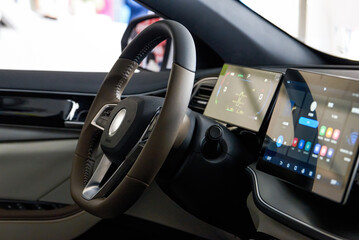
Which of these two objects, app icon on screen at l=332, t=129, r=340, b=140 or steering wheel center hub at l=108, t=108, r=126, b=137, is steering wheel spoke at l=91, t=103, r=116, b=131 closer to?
steering wheel center hub at l=108, t=108, r=126, b=137

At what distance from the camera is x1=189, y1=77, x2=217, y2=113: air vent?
1.37 metres

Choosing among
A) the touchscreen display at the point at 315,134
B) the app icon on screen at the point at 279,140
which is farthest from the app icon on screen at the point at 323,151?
the app icon on screen at the point at 279,140

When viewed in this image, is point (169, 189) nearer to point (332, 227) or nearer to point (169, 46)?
point (332, 227)

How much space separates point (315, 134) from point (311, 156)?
0.15 ft

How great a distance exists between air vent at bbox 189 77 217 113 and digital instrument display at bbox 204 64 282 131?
7 centimetres

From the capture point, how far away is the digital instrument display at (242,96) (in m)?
1.18

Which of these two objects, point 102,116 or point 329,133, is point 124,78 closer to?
point 102,116

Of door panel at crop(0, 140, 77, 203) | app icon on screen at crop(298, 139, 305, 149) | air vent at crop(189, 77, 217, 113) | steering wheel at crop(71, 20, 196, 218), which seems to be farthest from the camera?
door panel at crop(0, 140, 77, 203)

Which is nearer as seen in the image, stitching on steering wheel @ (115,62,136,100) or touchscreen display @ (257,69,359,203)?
touchscreen display @ (257,69,359,203)

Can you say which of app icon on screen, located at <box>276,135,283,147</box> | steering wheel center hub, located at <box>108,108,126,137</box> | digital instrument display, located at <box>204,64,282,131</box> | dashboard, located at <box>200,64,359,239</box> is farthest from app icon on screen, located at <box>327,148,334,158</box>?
steering wheel center hub, located at <box>108,108,126,137</box>

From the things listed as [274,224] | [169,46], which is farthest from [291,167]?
[169,46]

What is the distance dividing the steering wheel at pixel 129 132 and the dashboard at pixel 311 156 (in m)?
0.24

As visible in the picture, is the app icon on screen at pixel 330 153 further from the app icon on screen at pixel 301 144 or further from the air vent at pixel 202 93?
the air vent at pixel 202 93

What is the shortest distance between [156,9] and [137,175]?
0.75 metres
